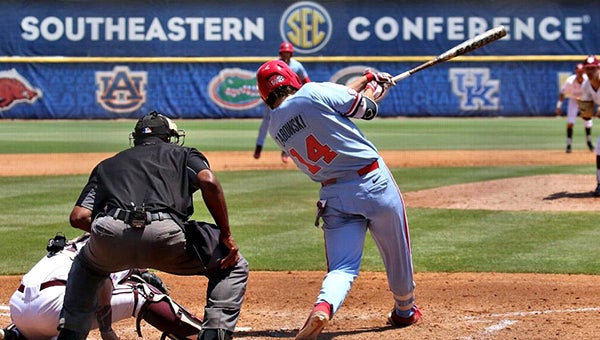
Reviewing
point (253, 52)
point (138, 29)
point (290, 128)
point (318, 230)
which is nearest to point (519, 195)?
point (318, 230)

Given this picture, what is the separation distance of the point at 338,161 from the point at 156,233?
1377 millimetres

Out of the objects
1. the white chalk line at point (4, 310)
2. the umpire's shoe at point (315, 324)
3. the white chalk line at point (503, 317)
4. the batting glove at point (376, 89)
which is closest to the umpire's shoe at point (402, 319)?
the white chalk line at point (503, 317)

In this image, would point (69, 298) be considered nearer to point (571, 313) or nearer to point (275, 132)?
point (275, 132)

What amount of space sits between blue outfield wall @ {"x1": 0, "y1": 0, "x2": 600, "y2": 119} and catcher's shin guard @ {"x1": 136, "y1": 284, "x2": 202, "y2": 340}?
28.1 metres

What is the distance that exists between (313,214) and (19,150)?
1226 cm

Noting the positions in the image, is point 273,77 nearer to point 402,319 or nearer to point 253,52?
point 402,319

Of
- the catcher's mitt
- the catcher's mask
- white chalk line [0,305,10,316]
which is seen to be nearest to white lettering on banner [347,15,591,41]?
the catcher's mitt

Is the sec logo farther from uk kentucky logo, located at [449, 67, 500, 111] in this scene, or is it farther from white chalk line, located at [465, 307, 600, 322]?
white chalk line, located at [465, 307, 600, 322]

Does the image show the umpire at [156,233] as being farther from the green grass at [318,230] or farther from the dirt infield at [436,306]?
the green grass at [318,230]

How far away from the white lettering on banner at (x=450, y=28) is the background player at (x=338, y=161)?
99.3ft

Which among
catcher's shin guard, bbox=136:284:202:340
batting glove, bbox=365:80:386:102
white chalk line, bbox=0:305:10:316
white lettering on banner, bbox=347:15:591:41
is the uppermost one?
white lettering on banner, bbox=347:15:591:41

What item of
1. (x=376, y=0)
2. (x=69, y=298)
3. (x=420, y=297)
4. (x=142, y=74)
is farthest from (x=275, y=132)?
(x=376, y=0)

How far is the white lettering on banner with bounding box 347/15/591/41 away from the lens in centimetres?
3581

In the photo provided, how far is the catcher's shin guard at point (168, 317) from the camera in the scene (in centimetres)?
558
